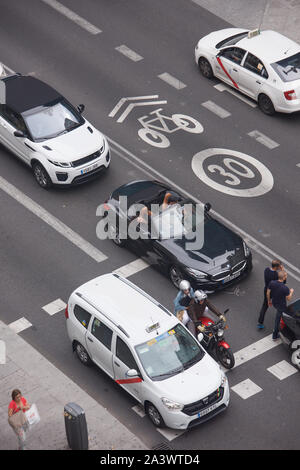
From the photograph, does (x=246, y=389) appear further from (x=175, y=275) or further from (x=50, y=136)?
(x=50, y=136)

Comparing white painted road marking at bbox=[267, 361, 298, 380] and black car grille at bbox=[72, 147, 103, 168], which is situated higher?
white painted road marking at bbox=[267, 361, 298, 380]

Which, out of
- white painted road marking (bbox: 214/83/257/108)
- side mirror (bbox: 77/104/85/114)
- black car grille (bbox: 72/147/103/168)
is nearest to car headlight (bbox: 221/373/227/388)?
black car grille (bbox: 72/147/103/168)

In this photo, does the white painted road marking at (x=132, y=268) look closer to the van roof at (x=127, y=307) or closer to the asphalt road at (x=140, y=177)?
the asphalt road at (x=140, y=177)

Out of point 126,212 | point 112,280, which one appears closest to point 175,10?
point 126,212

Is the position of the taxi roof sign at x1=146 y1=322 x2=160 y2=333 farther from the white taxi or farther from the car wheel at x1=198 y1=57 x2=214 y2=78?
the car wheel at x1=198 y1=57 x2=214 y2=78

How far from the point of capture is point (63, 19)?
1168 inches

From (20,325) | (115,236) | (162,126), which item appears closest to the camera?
(20,325)

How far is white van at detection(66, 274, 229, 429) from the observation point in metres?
16.5

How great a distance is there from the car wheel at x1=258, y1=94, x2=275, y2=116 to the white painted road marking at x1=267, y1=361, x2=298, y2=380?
967 cm

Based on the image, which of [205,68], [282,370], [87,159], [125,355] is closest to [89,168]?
[87,159]

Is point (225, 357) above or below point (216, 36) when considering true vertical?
below

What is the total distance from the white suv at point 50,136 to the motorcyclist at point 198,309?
6.05 meters

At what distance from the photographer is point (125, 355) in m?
17.0

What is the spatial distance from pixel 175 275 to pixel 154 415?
13.8 feet
